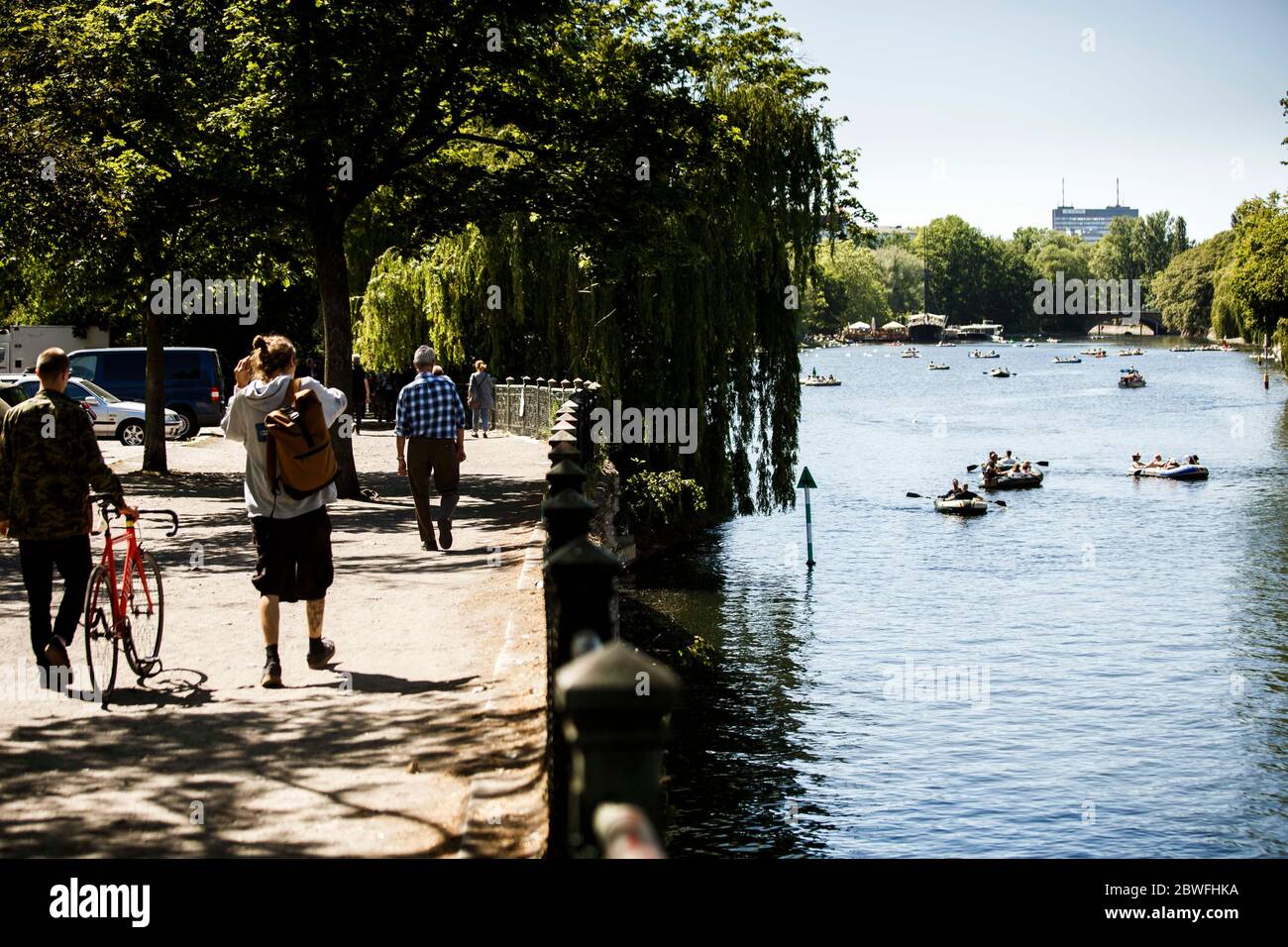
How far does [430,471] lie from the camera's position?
1513cm

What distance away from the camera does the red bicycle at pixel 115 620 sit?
8.58m

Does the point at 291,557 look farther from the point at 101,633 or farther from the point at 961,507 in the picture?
the point at 961,507

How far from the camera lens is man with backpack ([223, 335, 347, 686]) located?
28.4 feet

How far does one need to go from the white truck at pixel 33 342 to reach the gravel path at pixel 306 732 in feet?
135

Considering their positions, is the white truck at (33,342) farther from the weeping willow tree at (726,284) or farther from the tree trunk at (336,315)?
the tree trunk at (336,315)

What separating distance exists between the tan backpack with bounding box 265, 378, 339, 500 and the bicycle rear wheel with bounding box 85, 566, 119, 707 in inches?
47.5

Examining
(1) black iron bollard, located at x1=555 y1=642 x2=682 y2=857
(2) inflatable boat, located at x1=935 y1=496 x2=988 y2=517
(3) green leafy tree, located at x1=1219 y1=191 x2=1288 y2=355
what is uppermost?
(3) green leafy tree, located at x1=1219 y1=191 x2=1288 y2=355

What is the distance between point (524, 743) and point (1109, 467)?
59.3 m

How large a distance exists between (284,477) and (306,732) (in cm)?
171

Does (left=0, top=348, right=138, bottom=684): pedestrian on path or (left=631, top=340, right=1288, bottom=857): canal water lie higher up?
(left=0, top=348, right=138, bottom=684): pedestrian on path

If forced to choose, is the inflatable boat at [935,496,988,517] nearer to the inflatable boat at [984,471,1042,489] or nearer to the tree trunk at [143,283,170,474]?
the inflatable boat at [984,471,1042,489]

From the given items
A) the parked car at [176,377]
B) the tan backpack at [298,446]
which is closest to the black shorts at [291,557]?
the tan backpack at [298,446]

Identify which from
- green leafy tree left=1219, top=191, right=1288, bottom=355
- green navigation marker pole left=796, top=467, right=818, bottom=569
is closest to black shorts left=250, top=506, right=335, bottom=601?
green navigation marker pole left=796, top=467, right=818, bottom=569

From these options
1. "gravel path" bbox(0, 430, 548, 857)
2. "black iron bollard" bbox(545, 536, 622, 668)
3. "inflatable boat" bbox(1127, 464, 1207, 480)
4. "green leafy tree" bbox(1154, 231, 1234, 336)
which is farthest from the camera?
"green leafy tree" bbox(1154, 231, 1234, 336)
